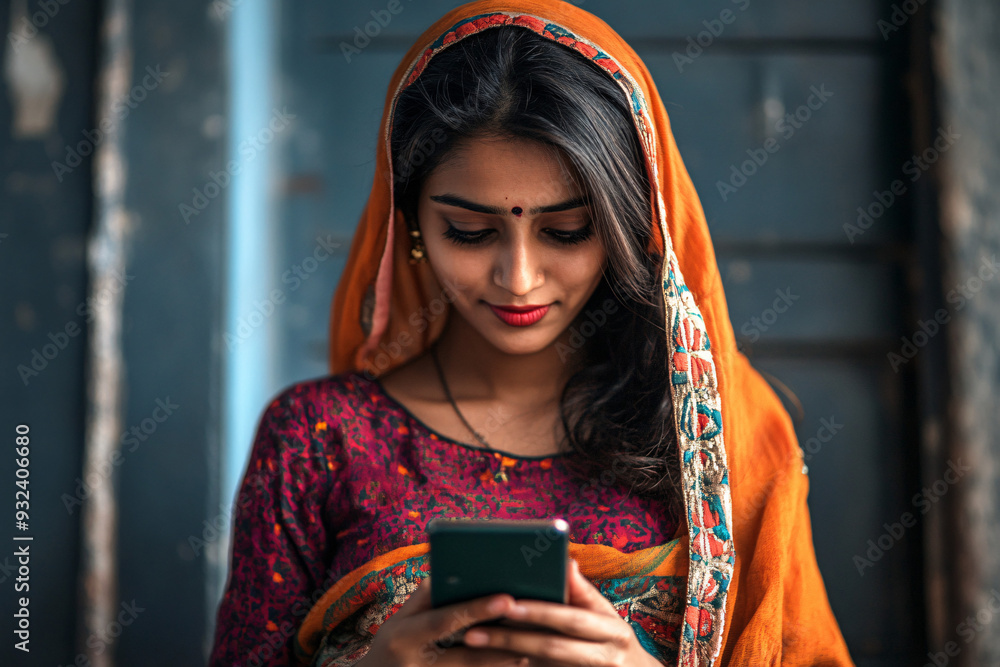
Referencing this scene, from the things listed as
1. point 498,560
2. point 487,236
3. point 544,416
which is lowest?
point 498,560

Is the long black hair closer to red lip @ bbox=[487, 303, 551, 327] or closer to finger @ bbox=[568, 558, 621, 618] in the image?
red lip @ bbox=[487, 303, 551, 327]

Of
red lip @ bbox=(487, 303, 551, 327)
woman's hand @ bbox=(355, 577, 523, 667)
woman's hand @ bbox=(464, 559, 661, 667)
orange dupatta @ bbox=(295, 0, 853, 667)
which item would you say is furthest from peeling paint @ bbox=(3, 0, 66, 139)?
woman's hand @ bbox=(464, 559, 661, 667)

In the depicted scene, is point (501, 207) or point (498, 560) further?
point (501, 207)

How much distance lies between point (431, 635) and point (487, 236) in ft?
1.81

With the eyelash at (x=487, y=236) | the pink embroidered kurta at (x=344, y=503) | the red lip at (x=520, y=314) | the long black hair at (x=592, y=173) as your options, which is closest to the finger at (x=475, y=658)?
the pink embroidered kurta at (x=344, y=503)

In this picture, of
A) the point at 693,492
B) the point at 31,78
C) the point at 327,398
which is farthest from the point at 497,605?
the point at 31,78

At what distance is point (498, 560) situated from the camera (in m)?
0.76

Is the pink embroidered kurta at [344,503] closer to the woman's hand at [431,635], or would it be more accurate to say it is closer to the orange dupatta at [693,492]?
the orange dupatta at [693,492]

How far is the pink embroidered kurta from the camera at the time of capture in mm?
1104

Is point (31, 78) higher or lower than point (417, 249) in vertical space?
higher

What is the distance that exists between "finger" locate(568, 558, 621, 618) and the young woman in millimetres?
144

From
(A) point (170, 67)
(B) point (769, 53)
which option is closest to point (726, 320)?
(B) point (769, 53)

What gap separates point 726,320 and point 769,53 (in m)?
1.00

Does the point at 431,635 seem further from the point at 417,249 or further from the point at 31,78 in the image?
the point at 31,78
